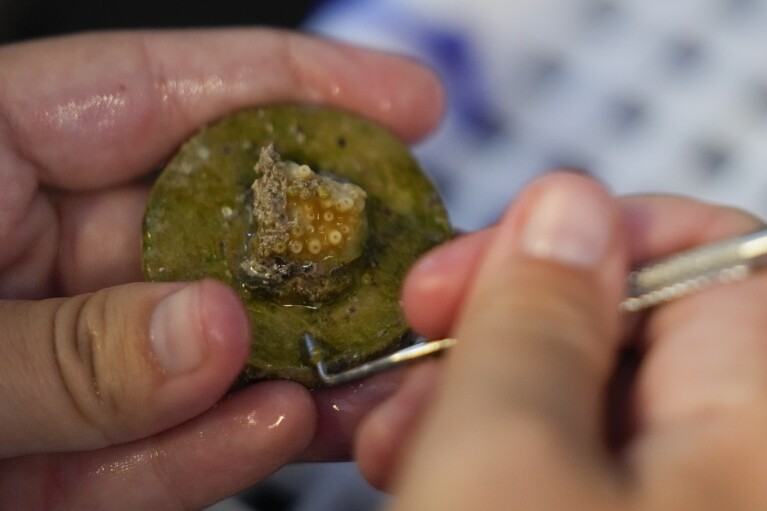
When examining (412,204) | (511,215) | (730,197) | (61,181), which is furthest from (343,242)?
(730,197)

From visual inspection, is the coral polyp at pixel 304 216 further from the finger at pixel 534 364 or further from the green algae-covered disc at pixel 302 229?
the finger at pixel 534 364

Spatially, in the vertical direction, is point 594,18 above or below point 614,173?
above

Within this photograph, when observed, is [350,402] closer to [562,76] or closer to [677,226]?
[677,226]

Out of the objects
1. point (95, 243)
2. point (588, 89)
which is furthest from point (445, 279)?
point (588, 89)

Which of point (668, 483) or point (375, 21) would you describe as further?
point (375, 21)

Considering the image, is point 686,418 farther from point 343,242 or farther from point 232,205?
point 232,205

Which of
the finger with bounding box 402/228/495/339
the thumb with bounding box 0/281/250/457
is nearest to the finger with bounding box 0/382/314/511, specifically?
the thumb with bounding box 0/281/250/457

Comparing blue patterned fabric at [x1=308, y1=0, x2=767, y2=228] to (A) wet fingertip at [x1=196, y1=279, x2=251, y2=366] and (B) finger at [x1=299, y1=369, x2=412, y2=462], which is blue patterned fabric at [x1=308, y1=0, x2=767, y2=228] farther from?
(A) wet fingertip at [x1=196, y1=279, x2=251, y2=366]

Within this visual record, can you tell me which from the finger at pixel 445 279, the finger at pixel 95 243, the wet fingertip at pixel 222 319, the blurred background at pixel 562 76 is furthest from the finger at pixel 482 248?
the blurred background at pixel 562 76
